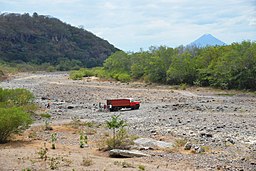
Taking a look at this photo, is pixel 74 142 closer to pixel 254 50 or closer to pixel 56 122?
pixel 56 122

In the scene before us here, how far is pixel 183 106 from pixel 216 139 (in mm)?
13905

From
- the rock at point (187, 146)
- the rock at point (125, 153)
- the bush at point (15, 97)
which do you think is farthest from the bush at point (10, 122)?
the bush at point (15, 97)

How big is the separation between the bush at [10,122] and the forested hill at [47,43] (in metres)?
117

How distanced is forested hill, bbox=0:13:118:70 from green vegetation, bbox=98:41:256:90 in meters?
72.0

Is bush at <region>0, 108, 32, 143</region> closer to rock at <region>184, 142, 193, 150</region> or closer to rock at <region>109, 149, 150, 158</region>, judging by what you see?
rock at <region>109, 149, 150, 158</region>

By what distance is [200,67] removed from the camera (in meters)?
52.5

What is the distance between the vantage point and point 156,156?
13797mm

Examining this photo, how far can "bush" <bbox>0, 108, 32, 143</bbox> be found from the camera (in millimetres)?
15383

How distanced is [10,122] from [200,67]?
132 ft

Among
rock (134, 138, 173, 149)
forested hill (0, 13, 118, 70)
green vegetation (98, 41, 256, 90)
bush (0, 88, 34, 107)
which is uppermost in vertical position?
forested hill (0, 13, 118, 70)

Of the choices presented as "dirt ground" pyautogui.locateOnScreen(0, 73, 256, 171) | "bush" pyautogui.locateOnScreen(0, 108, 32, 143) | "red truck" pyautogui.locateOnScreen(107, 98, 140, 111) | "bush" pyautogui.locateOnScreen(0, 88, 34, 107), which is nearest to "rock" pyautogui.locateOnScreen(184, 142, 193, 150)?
"dirt ground" pyautogui.locateOnScreen(0, 73, 256, 171)

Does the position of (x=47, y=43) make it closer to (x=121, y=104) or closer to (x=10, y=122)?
(x=121, y=104)

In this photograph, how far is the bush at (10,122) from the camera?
15.4 m

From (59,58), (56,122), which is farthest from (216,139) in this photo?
(59,58)
